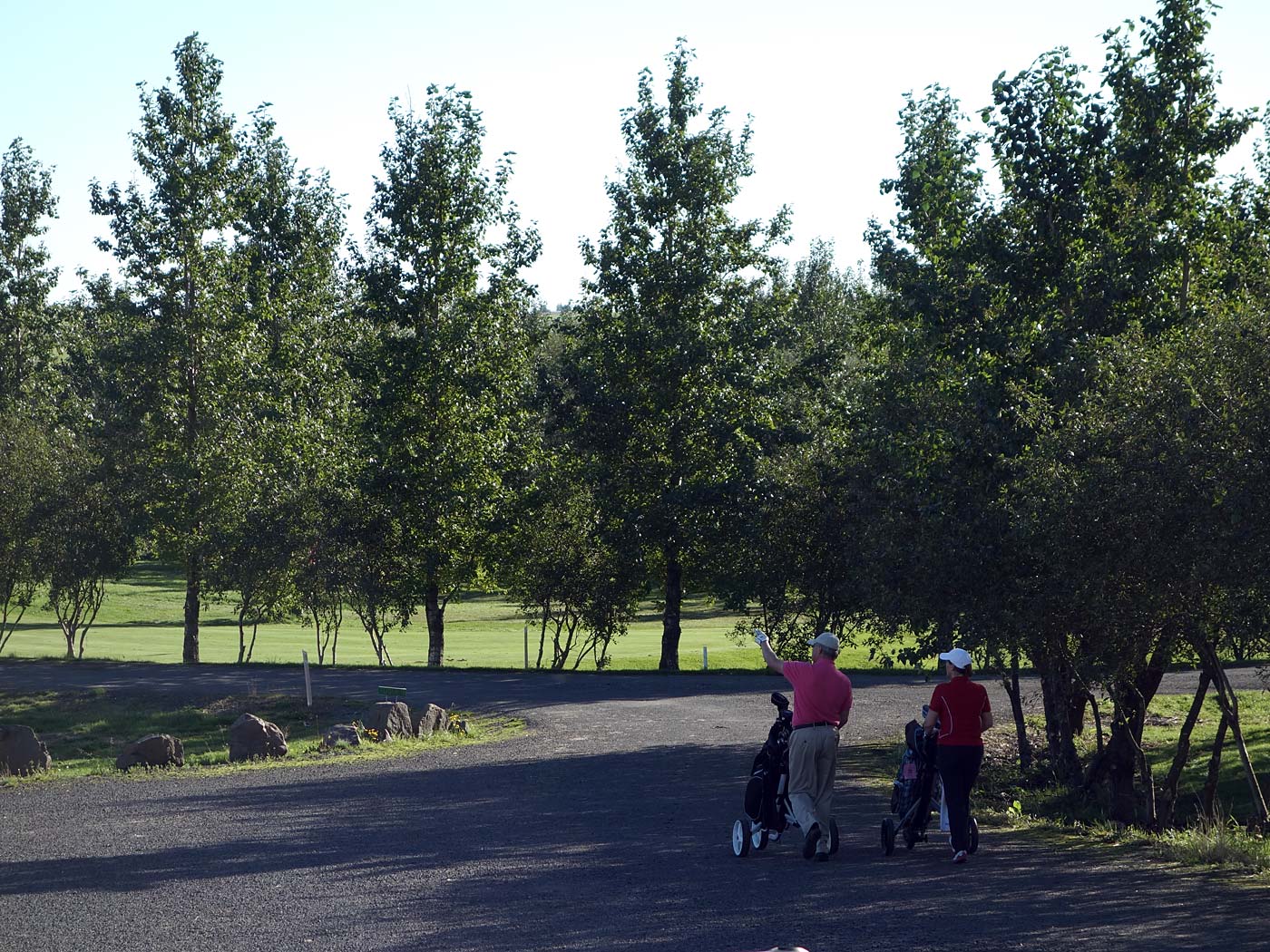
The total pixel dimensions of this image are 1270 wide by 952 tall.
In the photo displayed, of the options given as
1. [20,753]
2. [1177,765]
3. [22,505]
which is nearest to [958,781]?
[1177,765]

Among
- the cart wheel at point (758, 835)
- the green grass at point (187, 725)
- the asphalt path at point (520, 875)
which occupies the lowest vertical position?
the green grass at point (187, 725)

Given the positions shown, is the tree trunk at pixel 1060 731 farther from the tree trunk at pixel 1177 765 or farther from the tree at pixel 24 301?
the tree at pixel 24 301

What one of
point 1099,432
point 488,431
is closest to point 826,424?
point 488,431

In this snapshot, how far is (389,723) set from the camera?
70.9 ft

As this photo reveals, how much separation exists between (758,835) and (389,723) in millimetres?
10919

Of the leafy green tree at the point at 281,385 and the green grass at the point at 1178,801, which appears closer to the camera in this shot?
the green grass at the point at 1178,801

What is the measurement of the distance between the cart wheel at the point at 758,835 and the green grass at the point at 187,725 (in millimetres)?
8996

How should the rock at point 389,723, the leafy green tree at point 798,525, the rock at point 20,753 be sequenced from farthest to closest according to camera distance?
the leafy green tree at point 798,525 → the rock at point 389,723 → the rock at point 20,753

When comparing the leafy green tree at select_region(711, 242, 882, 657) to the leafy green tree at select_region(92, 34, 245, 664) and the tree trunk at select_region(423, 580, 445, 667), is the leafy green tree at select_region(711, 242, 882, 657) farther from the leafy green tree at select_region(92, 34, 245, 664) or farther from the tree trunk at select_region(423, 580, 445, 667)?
the leafy green tree at select_region(92, 34, 245, 664)

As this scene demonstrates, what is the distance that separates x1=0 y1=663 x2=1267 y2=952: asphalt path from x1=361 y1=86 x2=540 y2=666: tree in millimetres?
20199

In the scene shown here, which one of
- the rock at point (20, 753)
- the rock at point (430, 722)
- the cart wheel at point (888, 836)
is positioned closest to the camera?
the cart wheel at point (888, 836)

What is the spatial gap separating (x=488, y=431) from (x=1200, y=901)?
101 feet

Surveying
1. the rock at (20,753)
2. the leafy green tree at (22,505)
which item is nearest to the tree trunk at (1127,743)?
the rock at (20,753)

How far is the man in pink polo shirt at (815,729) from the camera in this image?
11.3 m
